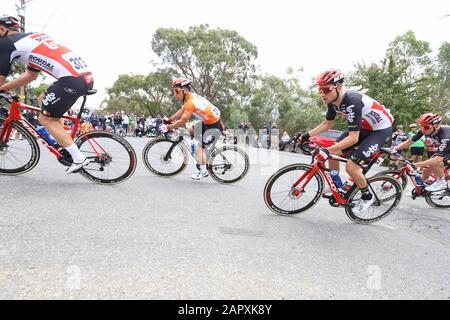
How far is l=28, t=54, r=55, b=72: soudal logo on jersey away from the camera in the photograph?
3.36m

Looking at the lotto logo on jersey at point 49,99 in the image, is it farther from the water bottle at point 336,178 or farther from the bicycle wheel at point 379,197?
the bicycle wheel at point 379,197

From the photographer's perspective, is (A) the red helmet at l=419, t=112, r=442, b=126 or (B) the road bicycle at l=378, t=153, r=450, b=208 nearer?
(B) the road bicycle at l=378, t=153, r=450, b=208

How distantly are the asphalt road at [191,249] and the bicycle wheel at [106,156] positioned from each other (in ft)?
0.72

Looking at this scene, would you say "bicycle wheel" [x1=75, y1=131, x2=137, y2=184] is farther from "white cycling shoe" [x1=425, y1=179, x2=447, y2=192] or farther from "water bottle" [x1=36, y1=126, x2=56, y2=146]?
"white cycling shoe" [x1=425, y1=179, x2=447, y2=192]

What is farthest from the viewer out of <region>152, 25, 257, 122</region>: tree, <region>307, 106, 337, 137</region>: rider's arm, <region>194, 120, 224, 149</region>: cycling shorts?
<region>152, 25, 257, 122</region>: tree

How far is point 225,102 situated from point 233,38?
7.72 m

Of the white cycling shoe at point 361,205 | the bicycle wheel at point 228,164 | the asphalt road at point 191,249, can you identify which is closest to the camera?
the asphalt road at point 191,249

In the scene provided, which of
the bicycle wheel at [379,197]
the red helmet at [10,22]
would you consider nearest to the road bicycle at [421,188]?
the bicycle wheel at [379,197]

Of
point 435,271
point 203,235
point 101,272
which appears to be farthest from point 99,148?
point 435,271

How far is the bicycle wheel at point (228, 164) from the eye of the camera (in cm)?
561

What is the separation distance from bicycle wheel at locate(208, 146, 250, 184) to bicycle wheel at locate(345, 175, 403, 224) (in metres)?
2.33

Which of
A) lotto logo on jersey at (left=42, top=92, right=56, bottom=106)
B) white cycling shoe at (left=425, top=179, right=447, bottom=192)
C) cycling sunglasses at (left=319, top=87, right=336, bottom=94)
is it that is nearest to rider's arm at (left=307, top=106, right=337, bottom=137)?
cycling sunglasses at (left=319, top=87, right=336, bottom=94)
